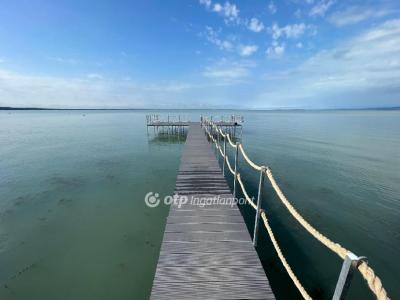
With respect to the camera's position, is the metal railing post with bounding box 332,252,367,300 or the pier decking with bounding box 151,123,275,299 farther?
the pier decking with bounding box 151,123,275,299

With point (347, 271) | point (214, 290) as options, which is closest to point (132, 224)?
point (214, 290)

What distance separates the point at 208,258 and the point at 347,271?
92.1 inches

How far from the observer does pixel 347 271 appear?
1774 mm

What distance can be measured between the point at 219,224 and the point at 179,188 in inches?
87.6

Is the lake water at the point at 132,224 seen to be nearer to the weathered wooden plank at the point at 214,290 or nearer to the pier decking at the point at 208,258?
the pier decking at the point at 208,258

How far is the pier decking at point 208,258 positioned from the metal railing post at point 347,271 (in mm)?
1372

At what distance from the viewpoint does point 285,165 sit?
13.6m

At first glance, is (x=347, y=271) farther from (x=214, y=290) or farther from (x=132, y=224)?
(x=132, y=224)

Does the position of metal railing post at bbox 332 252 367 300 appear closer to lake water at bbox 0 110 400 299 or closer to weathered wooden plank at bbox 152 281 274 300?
weathered wooden plank at bbox 152 281 274 300

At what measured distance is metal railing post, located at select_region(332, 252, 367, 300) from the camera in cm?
173

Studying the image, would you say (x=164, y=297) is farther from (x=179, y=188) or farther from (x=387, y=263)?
(x=387, y=263)

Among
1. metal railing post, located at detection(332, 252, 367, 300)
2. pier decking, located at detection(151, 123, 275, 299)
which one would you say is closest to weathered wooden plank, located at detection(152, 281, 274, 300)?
pier decking, located at detection(151, 123, 275, 299)

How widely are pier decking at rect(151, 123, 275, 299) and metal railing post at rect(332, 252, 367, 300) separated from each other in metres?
1.37

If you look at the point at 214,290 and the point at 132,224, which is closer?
the point at 214,290
